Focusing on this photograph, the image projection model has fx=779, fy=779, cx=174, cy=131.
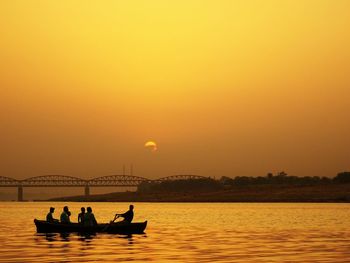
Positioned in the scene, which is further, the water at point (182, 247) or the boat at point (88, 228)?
the boat at point (88, 228)

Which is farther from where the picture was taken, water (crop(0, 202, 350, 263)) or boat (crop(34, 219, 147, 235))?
boat (crop(34, 219, 147, 235))

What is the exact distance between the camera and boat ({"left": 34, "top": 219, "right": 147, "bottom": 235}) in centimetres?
5553

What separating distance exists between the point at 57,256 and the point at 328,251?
14137 millimetres

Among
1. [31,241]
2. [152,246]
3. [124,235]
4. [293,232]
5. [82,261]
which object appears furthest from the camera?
[293,232]

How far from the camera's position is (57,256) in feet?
126

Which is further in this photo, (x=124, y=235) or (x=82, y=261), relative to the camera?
(x=124, y=235)

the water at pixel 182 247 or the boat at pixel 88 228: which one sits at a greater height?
the boat at pixel 88 228

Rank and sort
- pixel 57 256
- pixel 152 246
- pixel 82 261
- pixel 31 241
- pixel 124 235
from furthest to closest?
pixel 124 235 < pixel 31 241 < pixel 152 246 < pixel 57 256 < pixel 82 261

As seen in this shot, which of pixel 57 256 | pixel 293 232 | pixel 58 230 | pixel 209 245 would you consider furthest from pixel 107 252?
pixel 293 232

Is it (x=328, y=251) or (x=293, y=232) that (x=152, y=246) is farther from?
(x=293, y=232)

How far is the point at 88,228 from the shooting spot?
55.7m

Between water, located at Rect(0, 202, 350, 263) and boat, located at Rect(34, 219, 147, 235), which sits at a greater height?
boat, located at Rect(34, 219, 147, 235)

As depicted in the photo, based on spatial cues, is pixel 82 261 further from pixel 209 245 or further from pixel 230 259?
pixel 209 245

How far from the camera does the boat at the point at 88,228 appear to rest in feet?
182
